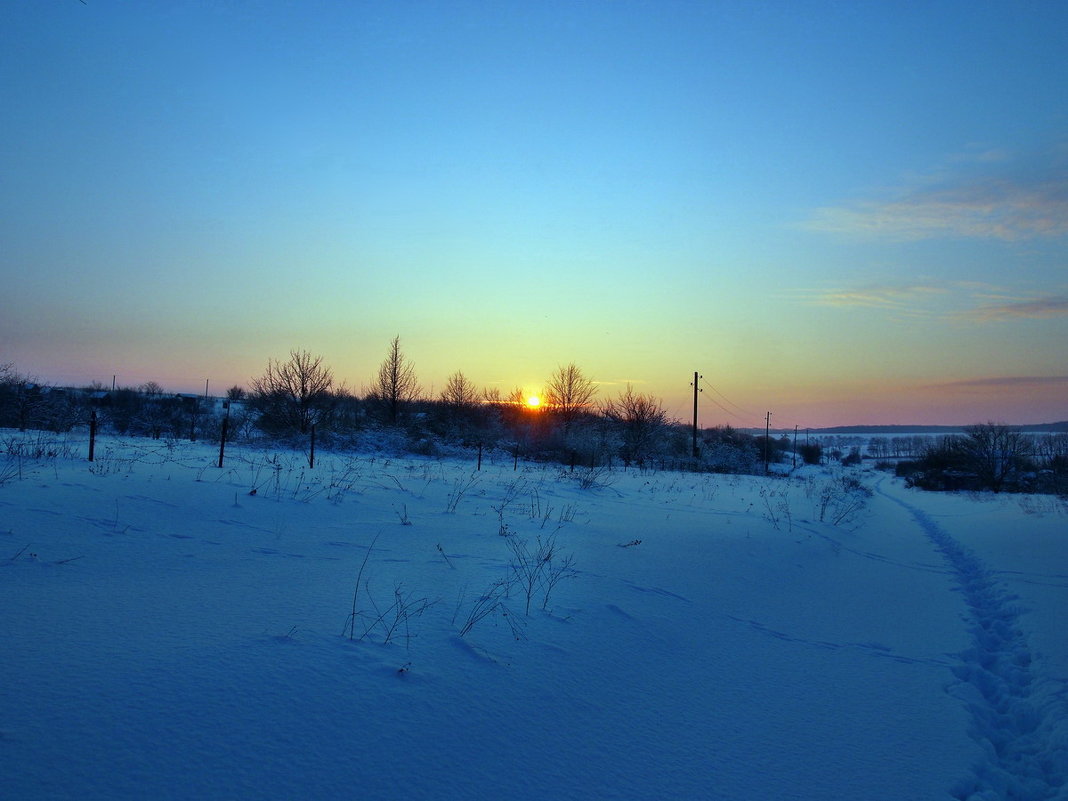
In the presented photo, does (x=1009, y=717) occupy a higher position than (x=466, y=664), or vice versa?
(x=466, y=664)

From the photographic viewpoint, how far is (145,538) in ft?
18.3

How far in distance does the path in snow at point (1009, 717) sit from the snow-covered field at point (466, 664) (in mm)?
23

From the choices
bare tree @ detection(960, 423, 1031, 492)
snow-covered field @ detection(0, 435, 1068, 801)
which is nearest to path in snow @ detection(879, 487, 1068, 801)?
snow-covered field @ detection(0, 435, 1068, 801)

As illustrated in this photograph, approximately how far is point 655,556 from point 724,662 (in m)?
2.87

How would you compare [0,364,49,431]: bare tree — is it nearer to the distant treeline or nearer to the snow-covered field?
the distant treeline

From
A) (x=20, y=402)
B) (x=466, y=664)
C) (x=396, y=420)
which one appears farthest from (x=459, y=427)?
(x=466, y=664)

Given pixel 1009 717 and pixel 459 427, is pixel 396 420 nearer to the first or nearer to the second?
pixel 459 427

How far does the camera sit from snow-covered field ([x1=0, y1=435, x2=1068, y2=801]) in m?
2.64

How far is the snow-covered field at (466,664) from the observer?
2.64 metres

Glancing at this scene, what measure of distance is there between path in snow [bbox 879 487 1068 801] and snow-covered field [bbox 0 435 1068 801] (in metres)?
0.02

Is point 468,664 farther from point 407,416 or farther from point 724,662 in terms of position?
point 407,416

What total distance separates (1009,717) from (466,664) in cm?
390

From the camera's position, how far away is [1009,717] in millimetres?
4191

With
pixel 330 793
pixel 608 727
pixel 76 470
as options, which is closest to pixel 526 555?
pixel 608 727
